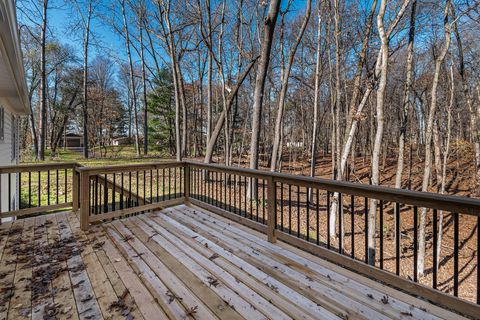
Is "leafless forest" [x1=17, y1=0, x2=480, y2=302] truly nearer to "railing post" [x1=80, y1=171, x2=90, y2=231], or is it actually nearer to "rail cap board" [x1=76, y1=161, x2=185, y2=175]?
"rail cap board" [x1=76, y1=161, x2=185, y2=175]

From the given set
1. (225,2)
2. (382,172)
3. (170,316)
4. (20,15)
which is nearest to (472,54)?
(382,172)

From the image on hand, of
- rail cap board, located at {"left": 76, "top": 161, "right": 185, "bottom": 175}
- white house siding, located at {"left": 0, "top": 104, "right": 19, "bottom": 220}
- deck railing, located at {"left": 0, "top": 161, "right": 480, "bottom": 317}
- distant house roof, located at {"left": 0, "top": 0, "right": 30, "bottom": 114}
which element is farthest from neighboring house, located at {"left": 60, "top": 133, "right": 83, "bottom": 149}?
rail cap board, located at {"left": 76, "top": 161, "right": 185, "bottom": 175}

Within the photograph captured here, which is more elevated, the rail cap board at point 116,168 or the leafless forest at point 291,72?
the leafless forest at point 291,72

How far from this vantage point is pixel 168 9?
9.29m

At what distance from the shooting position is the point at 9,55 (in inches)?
117

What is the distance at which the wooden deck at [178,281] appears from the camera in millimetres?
1900

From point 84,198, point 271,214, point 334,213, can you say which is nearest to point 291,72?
point 334,213

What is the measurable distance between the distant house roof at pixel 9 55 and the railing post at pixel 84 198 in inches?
63.6

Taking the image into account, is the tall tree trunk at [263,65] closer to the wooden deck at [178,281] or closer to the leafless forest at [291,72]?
the leafless forest at [291,72]

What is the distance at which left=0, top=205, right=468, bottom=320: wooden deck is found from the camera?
190 cm

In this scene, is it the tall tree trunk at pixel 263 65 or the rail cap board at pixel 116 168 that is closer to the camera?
the rail cap board at pixel 116 168

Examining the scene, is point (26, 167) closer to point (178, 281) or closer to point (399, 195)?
point (178, 281)

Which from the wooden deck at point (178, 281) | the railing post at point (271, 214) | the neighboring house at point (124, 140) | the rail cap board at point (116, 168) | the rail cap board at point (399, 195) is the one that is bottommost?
the wooden deck at point (178, 281)

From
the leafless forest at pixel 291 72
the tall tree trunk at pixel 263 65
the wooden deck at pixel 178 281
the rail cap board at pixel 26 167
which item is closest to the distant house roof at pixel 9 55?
the rail cap board at pixel 26 167
